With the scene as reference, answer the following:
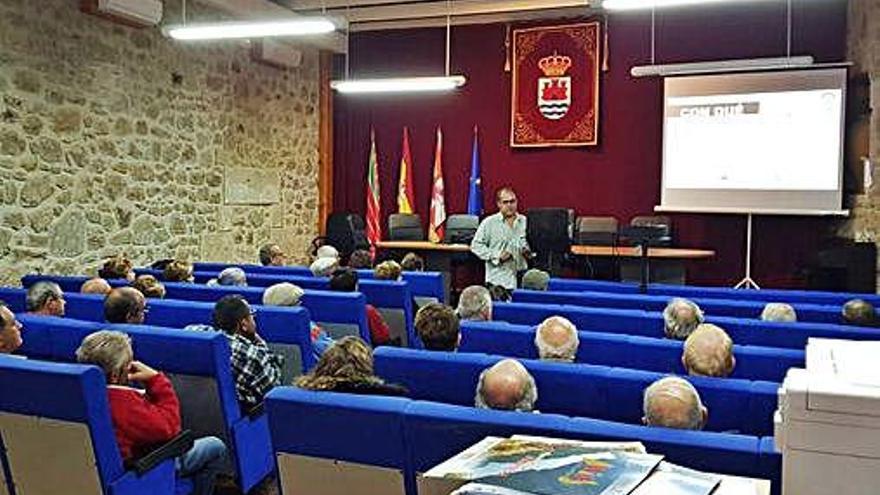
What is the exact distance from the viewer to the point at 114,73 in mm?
7559

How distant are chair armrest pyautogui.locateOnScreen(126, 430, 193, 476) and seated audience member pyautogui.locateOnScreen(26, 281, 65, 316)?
5.42ft

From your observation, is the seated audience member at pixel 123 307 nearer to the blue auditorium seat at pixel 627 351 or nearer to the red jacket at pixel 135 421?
the red jacket at pixel 135 421

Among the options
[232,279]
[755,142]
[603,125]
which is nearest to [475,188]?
[603,125]

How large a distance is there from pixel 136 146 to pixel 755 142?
6070 millimetres

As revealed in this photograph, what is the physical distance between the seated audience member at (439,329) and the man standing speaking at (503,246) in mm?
3288

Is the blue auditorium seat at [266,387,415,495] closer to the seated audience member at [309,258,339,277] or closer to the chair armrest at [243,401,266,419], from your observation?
the chair armrest at [243,401,266,419]

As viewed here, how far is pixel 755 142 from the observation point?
8.63m

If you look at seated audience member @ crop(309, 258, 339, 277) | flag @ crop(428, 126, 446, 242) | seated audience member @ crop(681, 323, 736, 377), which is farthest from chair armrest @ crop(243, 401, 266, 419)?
flag @ crop(428, 126, 446, 242)

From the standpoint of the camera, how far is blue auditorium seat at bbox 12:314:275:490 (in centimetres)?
318

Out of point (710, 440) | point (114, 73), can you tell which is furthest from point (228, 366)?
point (114, 73)

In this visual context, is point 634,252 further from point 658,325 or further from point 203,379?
point 203,379

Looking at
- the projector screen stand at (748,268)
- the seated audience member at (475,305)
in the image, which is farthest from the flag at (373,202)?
the seated audience member at (475,305)

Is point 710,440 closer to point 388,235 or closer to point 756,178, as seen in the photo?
point 756,178

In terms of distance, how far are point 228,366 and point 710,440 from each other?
1.91 metres
